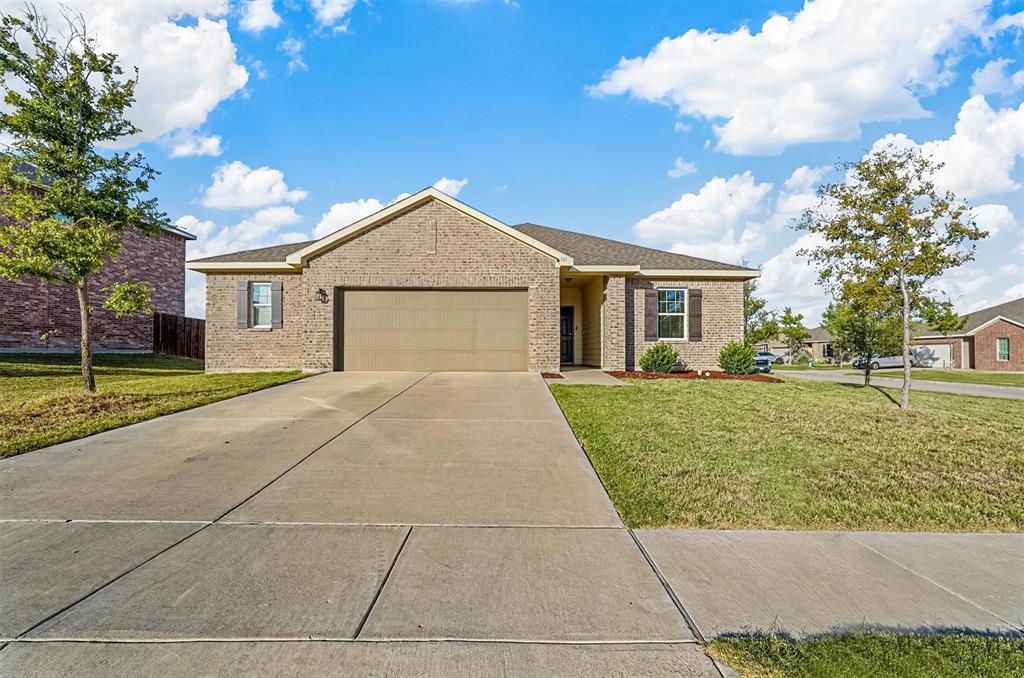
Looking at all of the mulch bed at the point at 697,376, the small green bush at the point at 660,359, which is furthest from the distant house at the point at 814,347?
the small green bush at the point at 660,359

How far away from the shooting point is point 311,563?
3.46 metres

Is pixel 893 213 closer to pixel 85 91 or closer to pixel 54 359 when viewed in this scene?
pixel 85 91

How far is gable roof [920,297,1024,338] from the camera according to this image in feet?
114

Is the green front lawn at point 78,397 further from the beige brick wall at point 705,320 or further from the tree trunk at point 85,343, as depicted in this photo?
the beige brick wall at point 705,320

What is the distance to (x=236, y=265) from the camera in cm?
1539

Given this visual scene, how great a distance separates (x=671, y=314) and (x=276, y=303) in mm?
12189

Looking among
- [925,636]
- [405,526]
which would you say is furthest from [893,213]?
[405,526]

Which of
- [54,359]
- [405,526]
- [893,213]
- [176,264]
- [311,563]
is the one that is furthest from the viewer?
[176,264]

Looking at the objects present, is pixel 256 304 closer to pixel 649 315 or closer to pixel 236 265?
pixel 236 265

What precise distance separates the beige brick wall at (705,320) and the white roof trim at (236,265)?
33.4ft

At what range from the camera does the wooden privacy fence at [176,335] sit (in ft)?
76.3

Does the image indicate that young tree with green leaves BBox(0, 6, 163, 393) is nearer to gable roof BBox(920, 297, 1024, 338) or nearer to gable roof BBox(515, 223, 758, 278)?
gable roof BBox(515, 223, 758, 278)

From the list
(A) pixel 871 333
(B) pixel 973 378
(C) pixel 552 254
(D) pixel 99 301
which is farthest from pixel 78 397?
(B) pixel 973 378

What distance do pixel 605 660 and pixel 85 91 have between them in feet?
42.4
